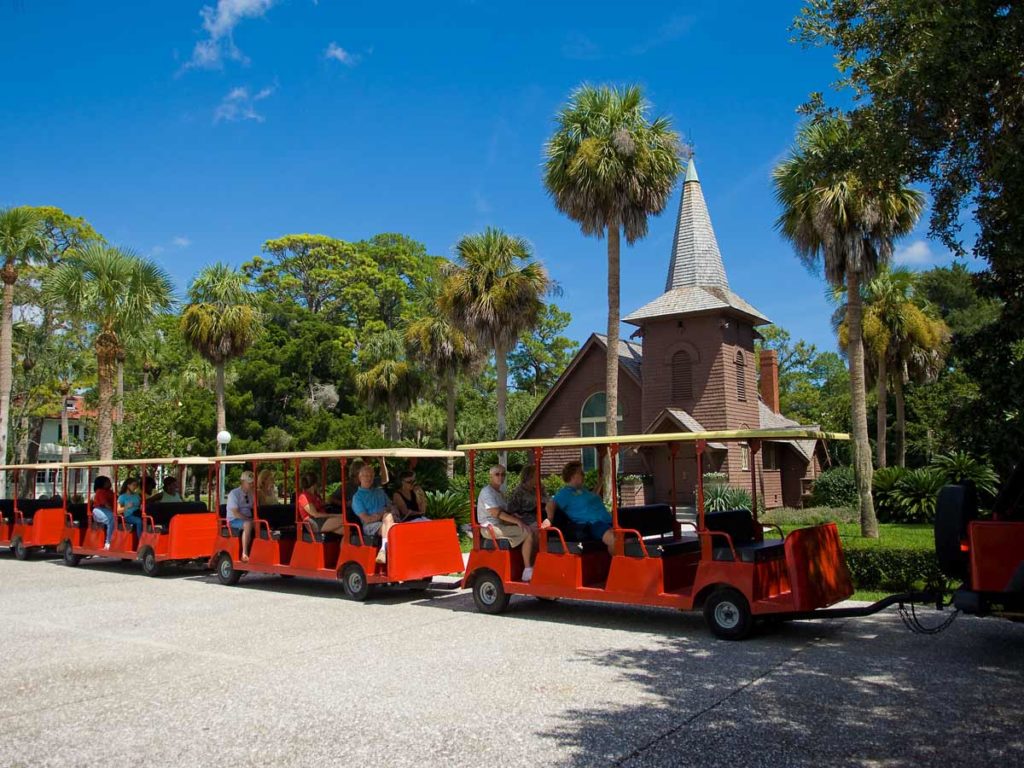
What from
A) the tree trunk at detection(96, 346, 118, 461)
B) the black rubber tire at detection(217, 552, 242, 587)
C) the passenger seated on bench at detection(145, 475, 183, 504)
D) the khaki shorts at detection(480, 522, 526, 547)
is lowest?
the black rubber tire at detection(217, 552, 242, 587)

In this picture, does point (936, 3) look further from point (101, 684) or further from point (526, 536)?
point (101, 684)

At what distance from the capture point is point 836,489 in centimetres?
2586

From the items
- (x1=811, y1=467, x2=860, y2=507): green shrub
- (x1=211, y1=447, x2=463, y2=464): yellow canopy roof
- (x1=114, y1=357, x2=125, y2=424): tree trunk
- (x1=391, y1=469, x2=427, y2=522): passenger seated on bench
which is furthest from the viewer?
(x1=114, y1=357, x2=125, y2=424): tree trunk

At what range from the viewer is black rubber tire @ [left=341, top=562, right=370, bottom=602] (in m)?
11.2

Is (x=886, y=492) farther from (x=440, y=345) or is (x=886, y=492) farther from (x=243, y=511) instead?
(x=243, y=511)

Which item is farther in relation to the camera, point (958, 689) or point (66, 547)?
point (66, 547)

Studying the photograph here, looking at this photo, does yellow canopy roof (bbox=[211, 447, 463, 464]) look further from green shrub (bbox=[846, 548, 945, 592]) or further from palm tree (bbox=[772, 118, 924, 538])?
palm tree (bbox=[772, 118, 924, 538])

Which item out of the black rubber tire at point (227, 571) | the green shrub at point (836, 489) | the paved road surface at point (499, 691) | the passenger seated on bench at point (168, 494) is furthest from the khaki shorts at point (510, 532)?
the green shrub at point (836, 489)

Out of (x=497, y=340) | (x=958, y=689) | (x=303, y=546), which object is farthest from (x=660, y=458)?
(x=958, y=689)

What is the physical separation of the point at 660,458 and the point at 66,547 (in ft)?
60.8

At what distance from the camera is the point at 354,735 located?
5.52 m

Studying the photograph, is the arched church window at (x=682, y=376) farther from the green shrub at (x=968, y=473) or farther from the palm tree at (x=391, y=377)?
the palm tree at (x=391, y=377)

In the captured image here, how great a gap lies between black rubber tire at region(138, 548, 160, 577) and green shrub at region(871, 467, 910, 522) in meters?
17.0

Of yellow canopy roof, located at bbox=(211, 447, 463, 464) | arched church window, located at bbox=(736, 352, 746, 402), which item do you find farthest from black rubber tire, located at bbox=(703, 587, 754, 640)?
arched church window, located at bbox=(736, 352, 746, 402)
